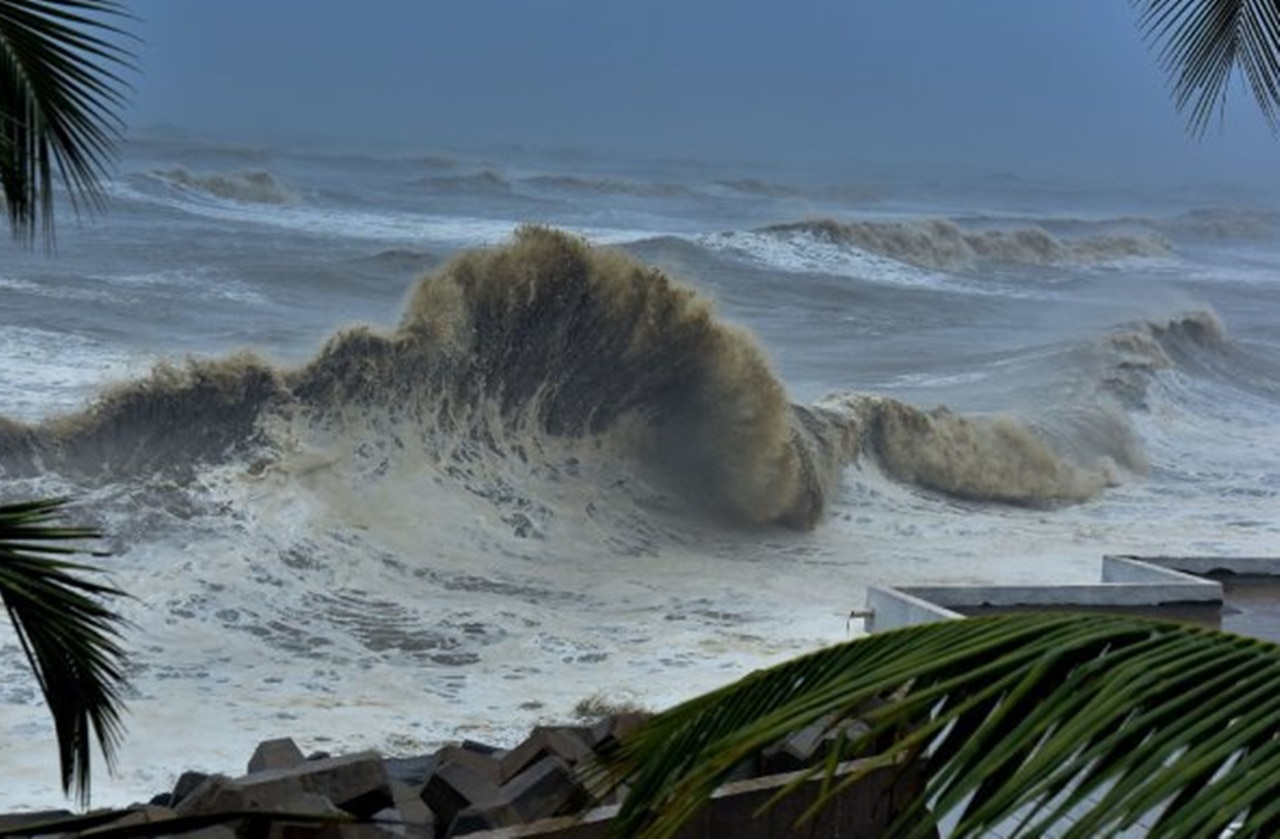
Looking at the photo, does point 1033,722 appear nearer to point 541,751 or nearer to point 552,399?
point 541,751

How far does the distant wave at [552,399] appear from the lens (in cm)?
2339

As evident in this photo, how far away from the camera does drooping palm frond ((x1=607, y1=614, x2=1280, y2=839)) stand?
1.78 m

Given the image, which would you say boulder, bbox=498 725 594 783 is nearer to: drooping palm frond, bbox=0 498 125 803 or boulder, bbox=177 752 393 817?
boulder, bbox=177 752 393 817

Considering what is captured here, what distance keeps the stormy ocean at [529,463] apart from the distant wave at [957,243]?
21.4 ft

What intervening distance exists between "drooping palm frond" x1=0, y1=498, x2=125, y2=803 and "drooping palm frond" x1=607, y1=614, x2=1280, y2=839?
1.68 metres

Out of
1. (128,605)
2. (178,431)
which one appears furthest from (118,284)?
(128,605)

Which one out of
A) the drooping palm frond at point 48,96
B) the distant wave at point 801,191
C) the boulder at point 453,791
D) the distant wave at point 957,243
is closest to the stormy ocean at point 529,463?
the boulder at point 453,791

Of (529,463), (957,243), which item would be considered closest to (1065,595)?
(529,463)

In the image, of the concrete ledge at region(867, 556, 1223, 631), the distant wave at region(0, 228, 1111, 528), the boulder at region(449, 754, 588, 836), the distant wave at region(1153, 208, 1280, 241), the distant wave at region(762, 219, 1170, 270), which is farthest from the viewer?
the distant wave at region(1153, 208, 1280, 241)

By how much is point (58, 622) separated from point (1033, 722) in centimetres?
221

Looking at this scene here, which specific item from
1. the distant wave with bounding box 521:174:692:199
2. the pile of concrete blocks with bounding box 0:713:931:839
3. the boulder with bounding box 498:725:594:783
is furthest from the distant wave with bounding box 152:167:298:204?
the pile of concrete blocks with bounding box 0:713:931:839

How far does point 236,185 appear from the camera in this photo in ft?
183

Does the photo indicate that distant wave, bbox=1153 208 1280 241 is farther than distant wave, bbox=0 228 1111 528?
Yes

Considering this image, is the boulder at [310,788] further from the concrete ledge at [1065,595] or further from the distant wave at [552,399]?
the distant wave at [552,399]
